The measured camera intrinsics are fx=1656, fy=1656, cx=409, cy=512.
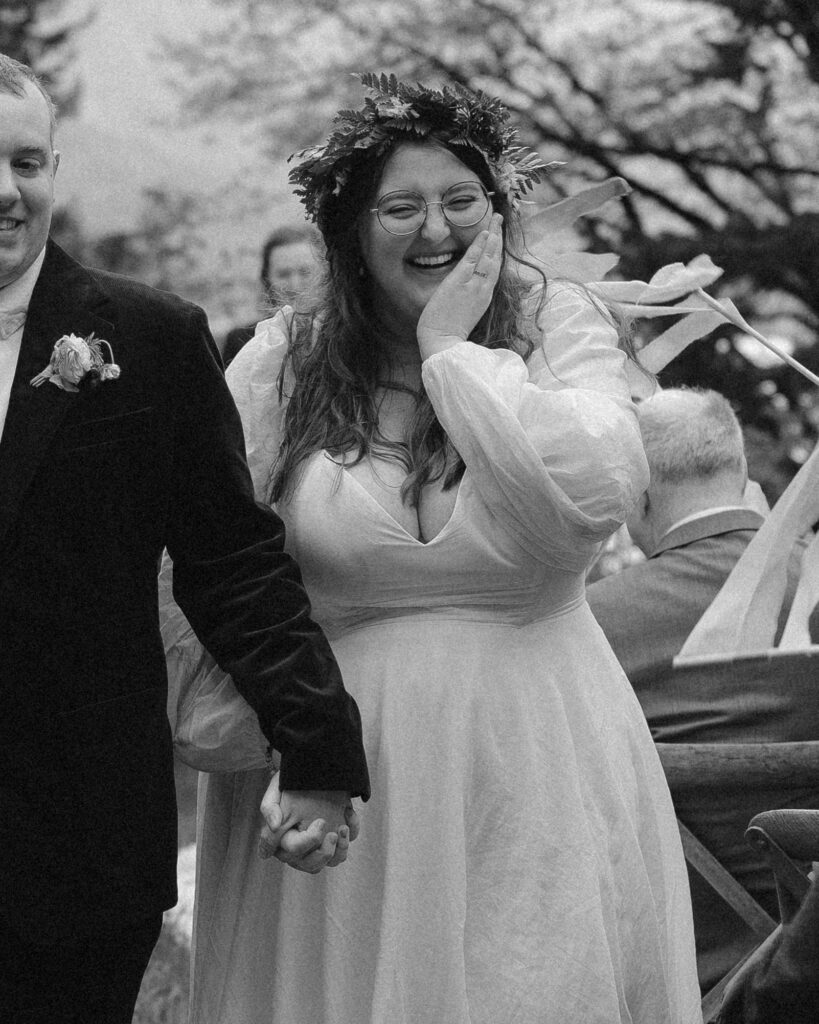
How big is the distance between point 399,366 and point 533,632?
58 cm

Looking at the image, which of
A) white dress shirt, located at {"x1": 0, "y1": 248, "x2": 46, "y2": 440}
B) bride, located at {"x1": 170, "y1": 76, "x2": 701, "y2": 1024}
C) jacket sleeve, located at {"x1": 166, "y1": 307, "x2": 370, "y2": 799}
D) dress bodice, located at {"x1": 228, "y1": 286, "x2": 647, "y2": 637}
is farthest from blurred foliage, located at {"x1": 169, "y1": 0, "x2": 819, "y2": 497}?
white dress shirt, located at {"x1": 0, "y1": 248, "x2": 46, "y2": 440}

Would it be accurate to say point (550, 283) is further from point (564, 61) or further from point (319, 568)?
point (564, 61)

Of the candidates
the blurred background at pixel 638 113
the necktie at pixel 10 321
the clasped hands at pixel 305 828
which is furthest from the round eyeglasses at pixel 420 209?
the blurred background at pixel 638 113

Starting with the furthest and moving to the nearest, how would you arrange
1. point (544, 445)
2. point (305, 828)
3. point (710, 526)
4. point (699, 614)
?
point (710, 526)
point (699, 614)
point (544, 445)
point (305, 828)

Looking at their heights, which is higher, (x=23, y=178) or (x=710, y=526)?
(x=23, y=178)

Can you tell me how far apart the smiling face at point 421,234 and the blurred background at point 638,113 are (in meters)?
8.26

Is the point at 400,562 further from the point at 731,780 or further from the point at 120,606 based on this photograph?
the point at 731,780

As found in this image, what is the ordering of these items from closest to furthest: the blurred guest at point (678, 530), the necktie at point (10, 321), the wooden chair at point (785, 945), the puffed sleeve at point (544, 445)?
the wooden chair at point (785, 945) < the necktie at point (10, 321) < the puffed sleeve at point (544, 445) < the blurred guest at point (678, 530)

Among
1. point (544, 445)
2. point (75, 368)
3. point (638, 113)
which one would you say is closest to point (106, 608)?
point (75, 368)

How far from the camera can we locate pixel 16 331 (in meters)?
2.47

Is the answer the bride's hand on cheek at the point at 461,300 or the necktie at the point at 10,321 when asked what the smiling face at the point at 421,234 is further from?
the necktie at the point at 10,321

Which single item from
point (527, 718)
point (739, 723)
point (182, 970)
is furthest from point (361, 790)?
point (182, 970)

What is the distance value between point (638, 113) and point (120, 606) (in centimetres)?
1017

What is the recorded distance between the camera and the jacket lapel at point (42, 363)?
2377 millimetres
